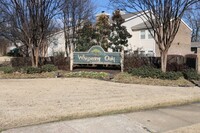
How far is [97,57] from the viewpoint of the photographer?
19375mm

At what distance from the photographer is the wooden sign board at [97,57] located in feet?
61.9

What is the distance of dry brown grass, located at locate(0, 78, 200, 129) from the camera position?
688 centimetres

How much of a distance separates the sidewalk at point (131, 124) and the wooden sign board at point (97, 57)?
11186 mm

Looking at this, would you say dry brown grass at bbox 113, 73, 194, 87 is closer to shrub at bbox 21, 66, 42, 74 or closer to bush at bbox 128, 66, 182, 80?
bush at bbox 128, 66, 182, 80

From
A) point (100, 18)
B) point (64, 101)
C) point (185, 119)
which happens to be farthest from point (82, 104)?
point (100, 18)

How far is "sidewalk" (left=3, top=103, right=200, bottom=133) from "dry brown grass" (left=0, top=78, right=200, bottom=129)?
46 cm

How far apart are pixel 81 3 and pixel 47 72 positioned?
15.0 m

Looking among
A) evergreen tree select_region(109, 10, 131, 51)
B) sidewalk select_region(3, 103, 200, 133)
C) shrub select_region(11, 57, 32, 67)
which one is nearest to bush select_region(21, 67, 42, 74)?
shrub select_region(11, 57, 32, 67)

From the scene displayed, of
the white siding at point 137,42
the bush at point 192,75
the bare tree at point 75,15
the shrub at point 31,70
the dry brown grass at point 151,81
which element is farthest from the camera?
the white siding at point 137,42

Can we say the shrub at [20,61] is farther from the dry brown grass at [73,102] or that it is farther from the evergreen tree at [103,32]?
the evergreen tree at [103,32]

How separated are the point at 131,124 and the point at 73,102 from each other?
9.25 feet

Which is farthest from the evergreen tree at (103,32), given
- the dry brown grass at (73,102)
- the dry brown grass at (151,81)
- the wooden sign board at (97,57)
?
the dry brown grass at (73,102)

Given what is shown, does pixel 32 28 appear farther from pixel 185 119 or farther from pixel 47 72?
pixel 185 119

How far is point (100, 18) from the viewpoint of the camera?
35.3 m
